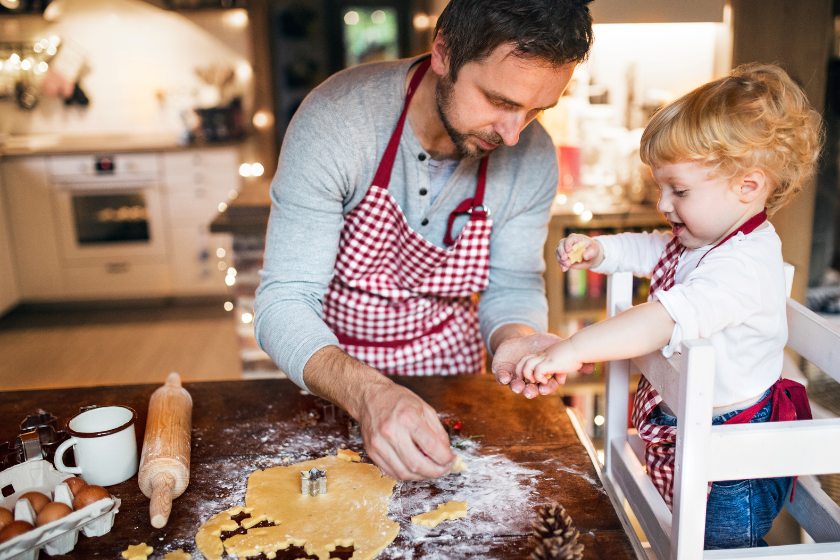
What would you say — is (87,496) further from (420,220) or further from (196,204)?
(196,204)

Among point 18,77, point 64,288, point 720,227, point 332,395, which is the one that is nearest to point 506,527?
point 332,395

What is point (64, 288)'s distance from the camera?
428cm

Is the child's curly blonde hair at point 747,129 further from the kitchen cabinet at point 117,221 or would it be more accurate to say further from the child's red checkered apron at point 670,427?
the kitchen cabinet at point 117,221

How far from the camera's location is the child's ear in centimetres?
99

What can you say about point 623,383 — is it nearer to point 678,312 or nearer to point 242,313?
point 678,312

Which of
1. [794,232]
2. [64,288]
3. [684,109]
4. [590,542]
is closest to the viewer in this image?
[590,542]

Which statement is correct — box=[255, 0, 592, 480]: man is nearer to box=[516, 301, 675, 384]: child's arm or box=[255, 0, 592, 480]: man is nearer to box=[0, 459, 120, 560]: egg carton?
box=[516, 301, 675, 384]: child's arm

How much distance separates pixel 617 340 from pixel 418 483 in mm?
359

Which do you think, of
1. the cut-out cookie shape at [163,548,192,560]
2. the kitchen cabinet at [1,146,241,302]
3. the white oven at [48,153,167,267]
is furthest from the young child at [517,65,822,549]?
the white oven at [48,153,167,267]

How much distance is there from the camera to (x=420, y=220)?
144 centimetres

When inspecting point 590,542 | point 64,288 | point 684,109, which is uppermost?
point 684,109

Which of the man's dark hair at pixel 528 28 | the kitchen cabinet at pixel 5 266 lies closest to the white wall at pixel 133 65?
the kitchen cabinet at pixel 5 266

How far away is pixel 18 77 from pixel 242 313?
10.6 ft

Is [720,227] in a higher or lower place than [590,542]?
higher
